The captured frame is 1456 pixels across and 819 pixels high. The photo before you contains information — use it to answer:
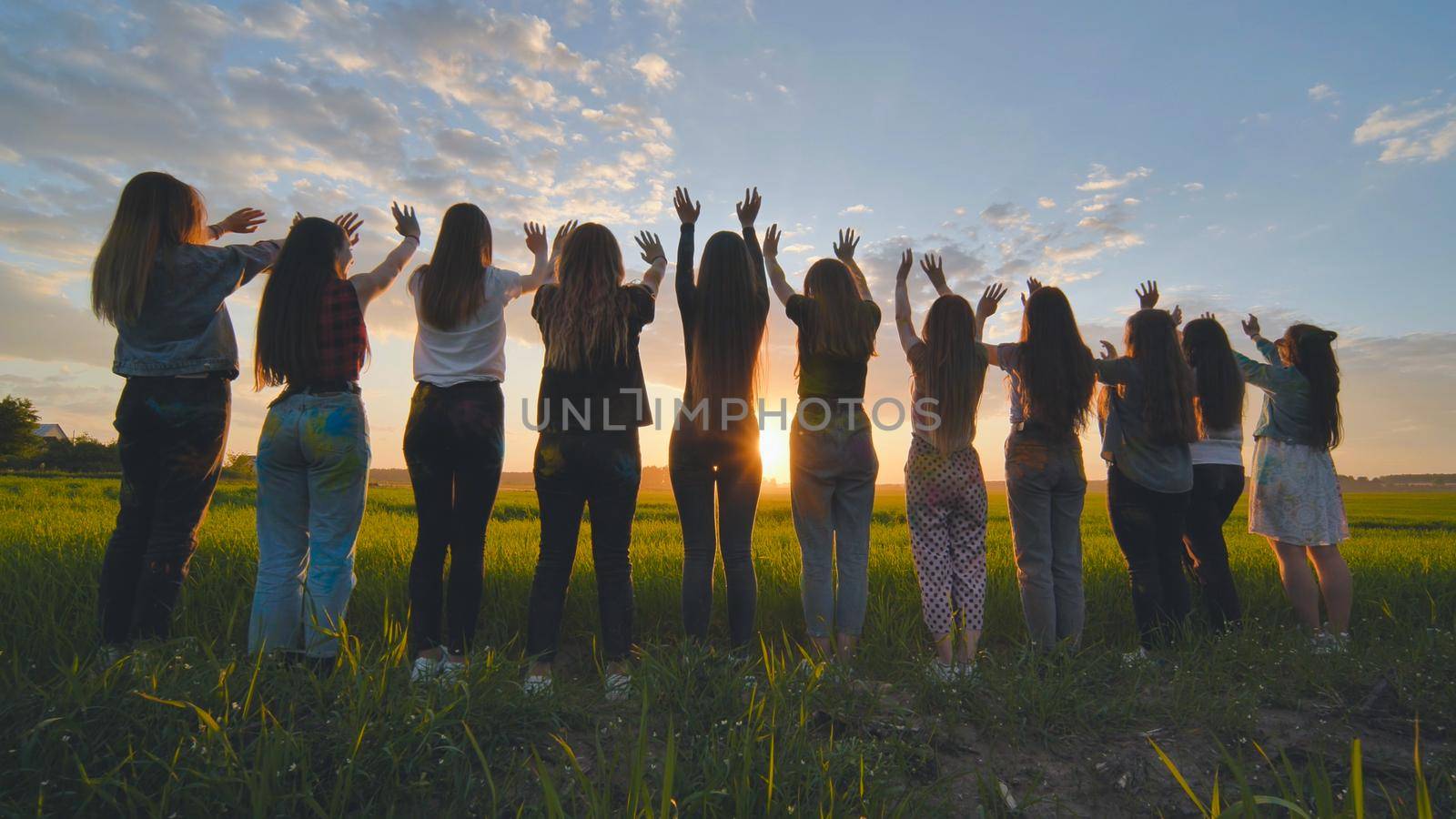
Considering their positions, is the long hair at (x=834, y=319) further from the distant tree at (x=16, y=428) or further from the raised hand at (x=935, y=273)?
the distant tree at (x=16, y=428)

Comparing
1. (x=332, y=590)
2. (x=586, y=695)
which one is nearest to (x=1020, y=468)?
(x=586, y=695)

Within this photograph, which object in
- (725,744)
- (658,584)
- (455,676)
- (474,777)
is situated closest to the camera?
(474,777)

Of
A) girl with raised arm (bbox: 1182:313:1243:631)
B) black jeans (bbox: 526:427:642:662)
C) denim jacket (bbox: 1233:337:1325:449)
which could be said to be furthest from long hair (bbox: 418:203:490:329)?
denim jacket (bbox: 1233:337:1325:449)

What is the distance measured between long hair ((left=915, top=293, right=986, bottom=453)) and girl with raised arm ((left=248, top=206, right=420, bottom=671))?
3370 mm

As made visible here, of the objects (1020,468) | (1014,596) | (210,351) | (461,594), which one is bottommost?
(1014,596)

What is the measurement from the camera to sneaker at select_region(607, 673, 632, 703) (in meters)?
3.22

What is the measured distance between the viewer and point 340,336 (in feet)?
11.8

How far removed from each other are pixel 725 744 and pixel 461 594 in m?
1.86

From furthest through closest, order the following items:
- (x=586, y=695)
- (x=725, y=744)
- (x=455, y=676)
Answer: (x=586, y=695) → (x=455, y=676) → (x=725, y=744)

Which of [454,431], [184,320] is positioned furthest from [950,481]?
[184,320]

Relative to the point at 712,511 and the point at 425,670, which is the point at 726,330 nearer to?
the point at 712,511

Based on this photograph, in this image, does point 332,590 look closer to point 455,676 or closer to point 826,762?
point 455,676

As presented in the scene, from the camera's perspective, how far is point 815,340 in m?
4.30

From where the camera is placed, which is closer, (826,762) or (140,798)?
(140,798)
